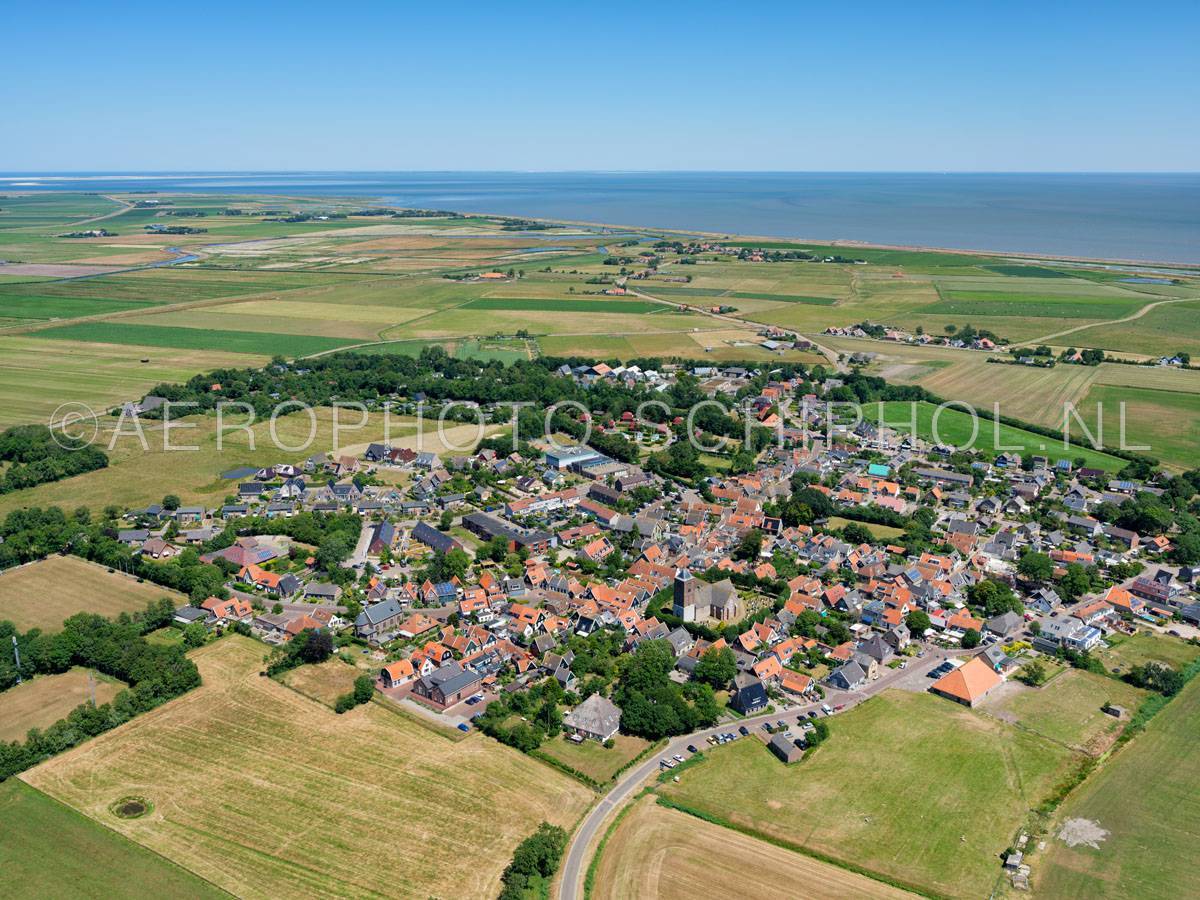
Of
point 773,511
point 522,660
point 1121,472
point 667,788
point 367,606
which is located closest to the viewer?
point 667,788

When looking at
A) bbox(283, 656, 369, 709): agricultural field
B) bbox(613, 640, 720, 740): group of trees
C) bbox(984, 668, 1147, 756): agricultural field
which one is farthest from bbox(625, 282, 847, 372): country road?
bbox(283, 656, 369, 709): agricultural field

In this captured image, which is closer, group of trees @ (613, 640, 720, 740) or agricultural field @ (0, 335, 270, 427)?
group of trees @ (613, 640, 720, 740)

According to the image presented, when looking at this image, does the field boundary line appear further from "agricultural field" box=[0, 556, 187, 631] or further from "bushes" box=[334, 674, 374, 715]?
"agricultural field" box=[0, 556, 187, 631]

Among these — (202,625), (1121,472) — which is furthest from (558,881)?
(1121,472)

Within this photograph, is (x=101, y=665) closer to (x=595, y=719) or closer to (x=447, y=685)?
(x=447, y=685)

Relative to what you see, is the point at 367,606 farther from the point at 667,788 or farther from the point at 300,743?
the point at 667,788

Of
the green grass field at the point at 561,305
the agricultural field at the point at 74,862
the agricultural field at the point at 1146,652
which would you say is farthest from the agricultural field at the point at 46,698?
the green grass field at the point at 561,305
